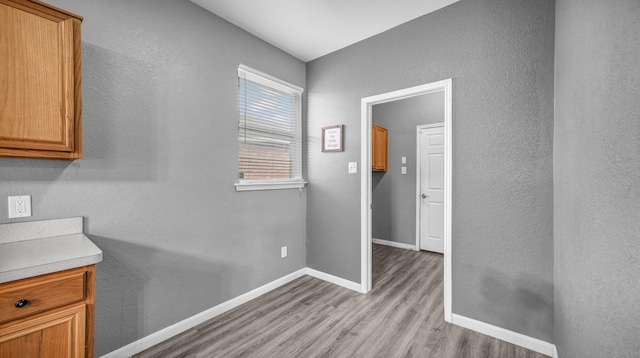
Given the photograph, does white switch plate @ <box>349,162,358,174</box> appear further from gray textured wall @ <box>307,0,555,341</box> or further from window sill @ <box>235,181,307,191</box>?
gray textured wall @ <box>307,0,555,341</box>

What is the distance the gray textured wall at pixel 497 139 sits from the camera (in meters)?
1.79

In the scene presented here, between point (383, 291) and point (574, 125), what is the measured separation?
2196 mm

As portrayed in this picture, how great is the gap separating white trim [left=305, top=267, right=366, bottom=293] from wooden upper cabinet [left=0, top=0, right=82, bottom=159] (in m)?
2.55

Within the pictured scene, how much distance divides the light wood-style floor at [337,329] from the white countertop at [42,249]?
3.29ft

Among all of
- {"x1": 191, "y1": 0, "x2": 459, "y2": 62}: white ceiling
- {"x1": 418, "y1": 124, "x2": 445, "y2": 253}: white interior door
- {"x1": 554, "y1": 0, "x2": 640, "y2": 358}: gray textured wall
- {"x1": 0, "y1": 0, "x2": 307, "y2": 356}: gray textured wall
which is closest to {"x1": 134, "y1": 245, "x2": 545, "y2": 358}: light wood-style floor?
{"x1": 0, "y1": 0, "x2": 307, "y2": 356}: gray textured wall

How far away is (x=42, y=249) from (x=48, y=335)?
41 centimetres

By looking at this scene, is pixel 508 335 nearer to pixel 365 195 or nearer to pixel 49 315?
pixel 365 195

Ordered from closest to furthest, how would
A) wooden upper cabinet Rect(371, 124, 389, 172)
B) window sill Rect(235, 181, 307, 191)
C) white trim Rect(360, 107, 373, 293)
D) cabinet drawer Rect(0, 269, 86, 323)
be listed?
cabinet drawer Rect(0, 269, 86, 323), window sill Rect(235, 181, 307, 191), white trim Rect(360, 107, 373, 293), wooden upper cabinet Rect(371, 124, 389, 172)

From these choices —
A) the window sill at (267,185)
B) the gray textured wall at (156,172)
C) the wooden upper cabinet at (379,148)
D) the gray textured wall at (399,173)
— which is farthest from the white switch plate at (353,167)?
the gray textured wall at (399,173)

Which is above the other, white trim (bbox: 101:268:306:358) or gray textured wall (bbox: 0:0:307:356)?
gray textured wall (bbox: 0:0:307:356)

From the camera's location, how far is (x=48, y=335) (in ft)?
3.51

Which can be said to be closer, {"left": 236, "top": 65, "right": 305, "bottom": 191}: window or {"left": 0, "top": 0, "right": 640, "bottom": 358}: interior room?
{"left": 0, "top": 0, "right": 640, "bottom": 358}: interior room

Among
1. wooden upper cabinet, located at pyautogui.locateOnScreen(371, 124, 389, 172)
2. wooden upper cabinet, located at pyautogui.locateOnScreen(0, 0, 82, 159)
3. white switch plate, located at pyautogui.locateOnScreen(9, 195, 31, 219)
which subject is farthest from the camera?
wooden upper cabinet, located at pyautogui.locateOnScreen(371, 124, 389, 172)

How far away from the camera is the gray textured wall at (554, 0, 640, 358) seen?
756 millimetres
